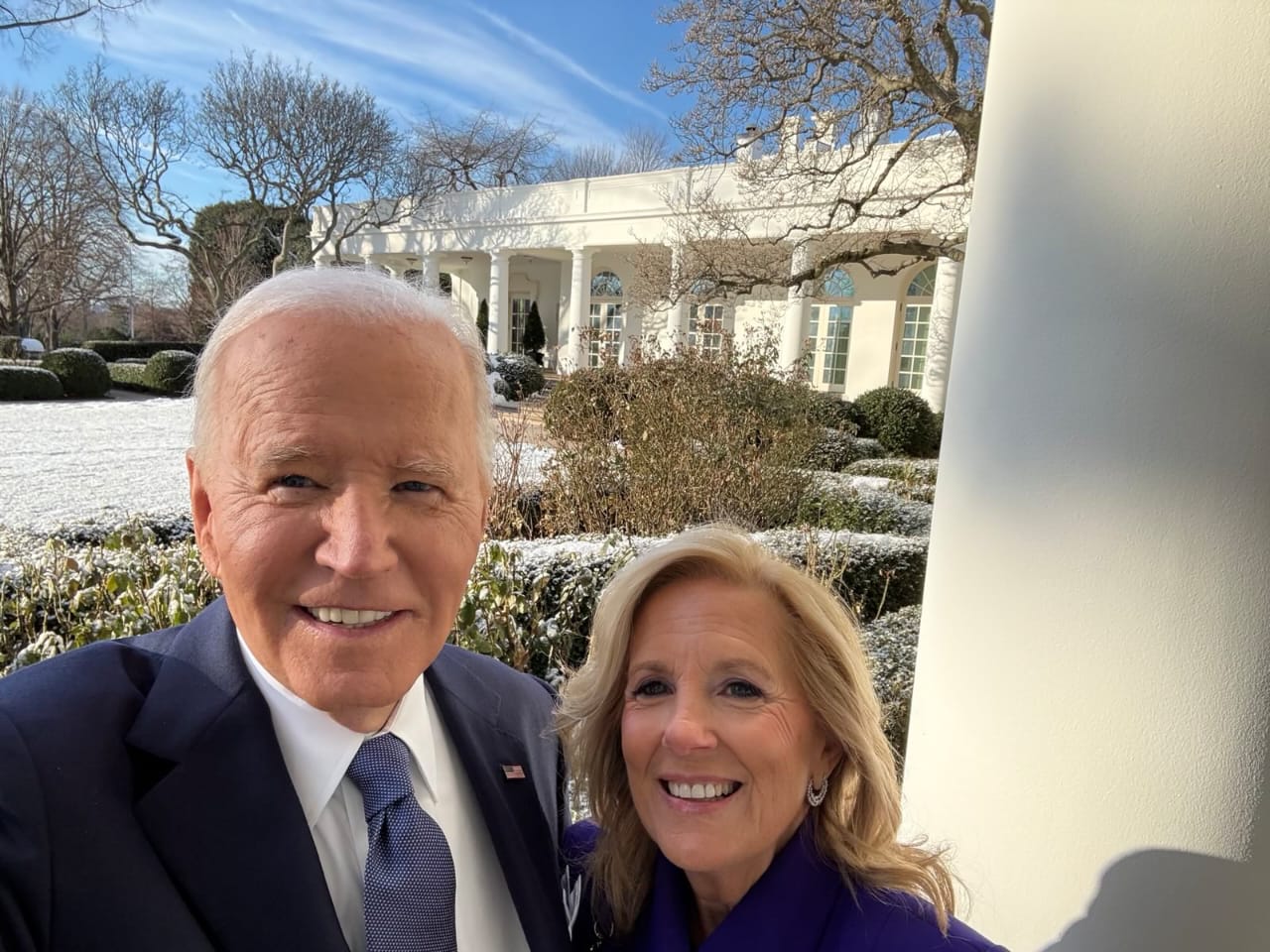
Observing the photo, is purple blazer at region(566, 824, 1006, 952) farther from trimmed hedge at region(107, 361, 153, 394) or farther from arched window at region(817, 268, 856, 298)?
trimmed hedge at region(107, 361, 153, 394)

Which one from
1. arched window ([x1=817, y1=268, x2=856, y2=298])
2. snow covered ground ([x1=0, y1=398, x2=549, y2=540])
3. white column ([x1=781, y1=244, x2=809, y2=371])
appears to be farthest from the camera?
arched window ([x1=817, y1=268, x2=856, y2=298])

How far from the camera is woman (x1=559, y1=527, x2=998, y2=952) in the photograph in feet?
4.69

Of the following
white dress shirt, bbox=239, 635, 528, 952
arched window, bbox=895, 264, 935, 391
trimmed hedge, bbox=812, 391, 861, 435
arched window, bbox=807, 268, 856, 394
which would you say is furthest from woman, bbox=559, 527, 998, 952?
arched window, bbox=807, 268, 856, 394

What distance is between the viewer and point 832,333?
2269cm

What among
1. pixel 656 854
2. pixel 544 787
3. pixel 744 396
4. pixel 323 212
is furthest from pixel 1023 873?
pixel 323 212

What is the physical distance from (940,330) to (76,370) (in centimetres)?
2248

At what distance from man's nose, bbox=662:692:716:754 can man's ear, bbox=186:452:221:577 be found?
33.3 inches

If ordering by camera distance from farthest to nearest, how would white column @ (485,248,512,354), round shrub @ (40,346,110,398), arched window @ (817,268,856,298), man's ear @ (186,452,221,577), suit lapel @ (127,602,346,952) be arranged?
white column @ (485,248,512,354) < arched window @ (817,268,856,298) < round shrub @ (40,346,110,398) < man's ear @ (186,452,221,577) < suit lapel @ (127,602,346,952)

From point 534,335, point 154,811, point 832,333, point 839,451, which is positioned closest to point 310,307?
point 154,811

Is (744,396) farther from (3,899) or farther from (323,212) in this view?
(323,212)

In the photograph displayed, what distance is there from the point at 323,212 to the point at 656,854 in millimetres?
39038

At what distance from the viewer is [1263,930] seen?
1564 mm

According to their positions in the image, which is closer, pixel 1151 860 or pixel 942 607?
pixel 1151 860

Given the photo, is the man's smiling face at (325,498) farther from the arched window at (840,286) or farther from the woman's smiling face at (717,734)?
the arched window at (840,286)
